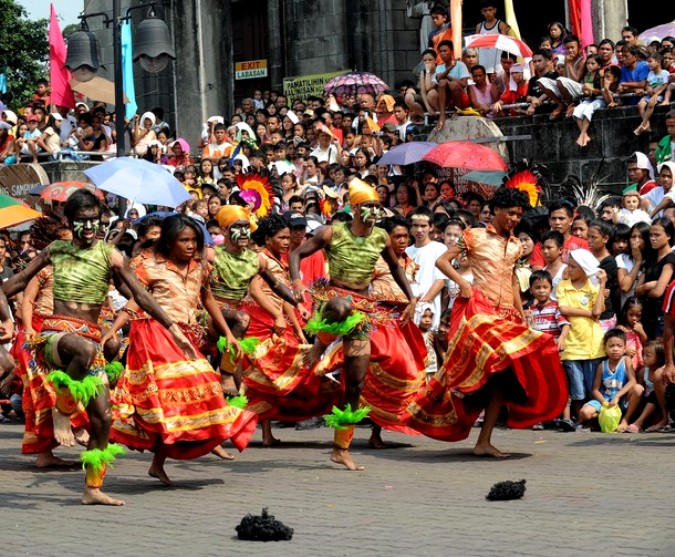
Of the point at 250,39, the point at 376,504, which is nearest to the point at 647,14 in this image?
A: the point at 250,39

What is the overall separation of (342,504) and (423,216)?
6641 mm

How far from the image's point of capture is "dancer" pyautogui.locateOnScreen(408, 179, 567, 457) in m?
11.1

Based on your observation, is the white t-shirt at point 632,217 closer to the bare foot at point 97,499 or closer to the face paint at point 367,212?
the face paint at point 367,212

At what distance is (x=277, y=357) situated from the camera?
42.7ft

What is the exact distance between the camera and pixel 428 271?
1503 centimetres

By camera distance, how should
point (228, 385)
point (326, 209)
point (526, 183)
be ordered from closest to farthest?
point (228, 385) < point (526, 183) < point (326, 209)

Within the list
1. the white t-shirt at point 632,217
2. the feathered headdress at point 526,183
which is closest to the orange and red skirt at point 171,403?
the white t-shirt at point 632,217

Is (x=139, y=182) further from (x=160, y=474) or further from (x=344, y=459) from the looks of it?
(x=160, y=474)

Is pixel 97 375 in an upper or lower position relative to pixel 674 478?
upper

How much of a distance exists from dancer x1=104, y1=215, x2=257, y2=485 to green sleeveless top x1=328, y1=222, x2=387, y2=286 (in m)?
1.34

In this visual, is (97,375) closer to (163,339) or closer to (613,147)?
(163,339)

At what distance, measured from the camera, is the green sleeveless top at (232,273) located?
12.6 m

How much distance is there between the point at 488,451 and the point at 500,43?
360 inches

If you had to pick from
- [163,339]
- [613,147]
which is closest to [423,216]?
[613,147]
